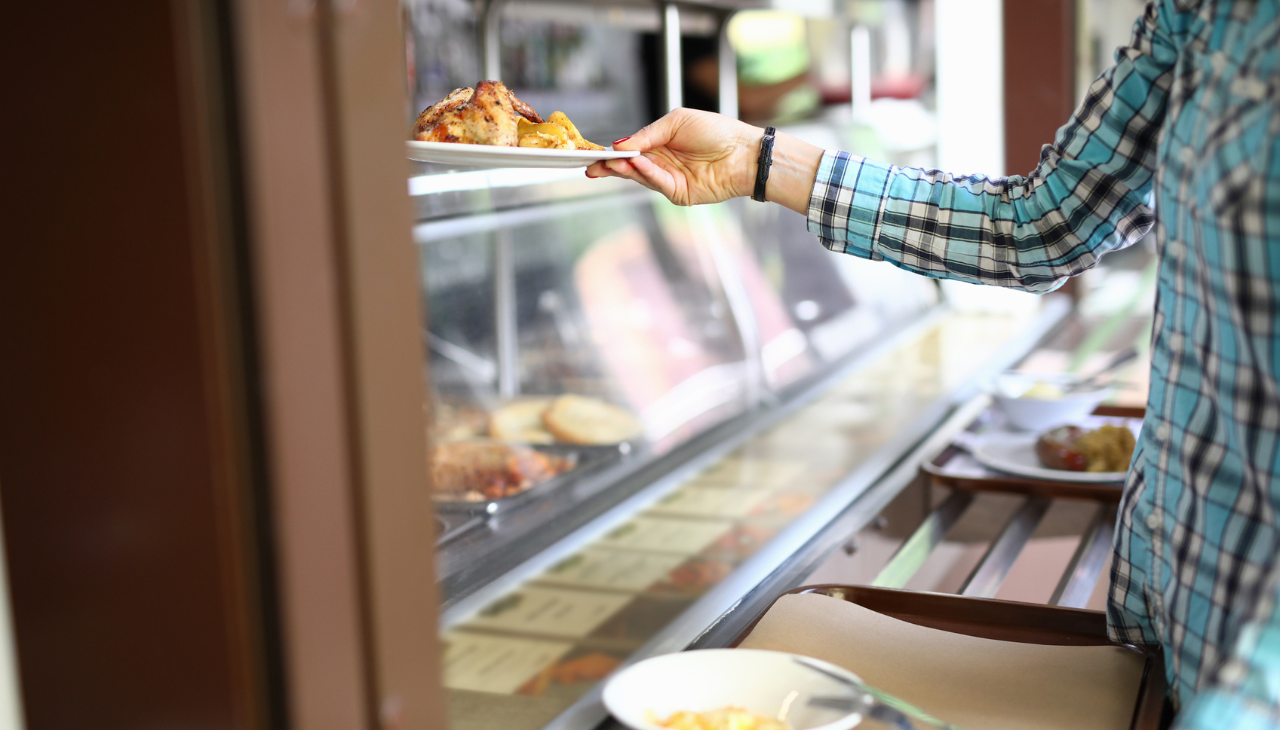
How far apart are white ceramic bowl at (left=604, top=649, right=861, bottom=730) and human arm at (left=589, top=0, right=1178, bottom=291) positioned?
46 centimetres

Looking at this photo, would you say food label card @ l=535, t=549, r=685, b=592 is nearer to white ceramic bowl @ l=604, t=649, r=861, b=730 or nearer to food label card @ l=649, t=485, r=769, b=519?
food label card @ l=649, t=485, r=769, b=519

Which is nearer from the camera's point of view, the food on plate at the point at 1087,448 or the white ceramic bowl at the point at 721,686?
the white ceramic bowl at the point at 721,686

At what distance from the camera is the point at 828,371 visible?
2475 millimetres

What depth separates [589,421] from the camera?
1741mm

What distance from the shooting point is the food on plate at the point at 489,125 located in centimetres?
91

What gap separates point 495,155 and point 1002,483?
38.3 inches

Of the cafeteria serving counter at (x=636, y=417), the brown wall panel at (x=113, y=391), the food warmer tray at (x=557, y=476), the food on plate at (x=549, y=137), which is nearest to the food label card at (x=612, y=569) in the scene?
the cafeteria serving counter at (x=636, y=417)

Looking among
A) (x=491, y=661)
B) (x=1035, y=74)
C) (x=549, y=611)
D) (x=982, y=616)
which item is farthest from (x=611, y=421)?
(x=1035, y=74)

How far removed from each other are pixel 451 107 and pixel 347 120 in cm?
43

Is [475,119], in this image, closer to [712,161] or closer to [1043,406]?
[712,161]

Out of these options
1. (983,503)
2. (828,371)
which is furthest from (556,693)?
(828,371)

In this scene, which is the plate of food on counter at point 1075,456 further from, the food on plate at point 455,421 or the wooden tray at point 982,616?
the food on plate at point 455,421

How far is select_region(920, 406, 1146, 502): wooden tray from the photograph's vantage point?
1459mm

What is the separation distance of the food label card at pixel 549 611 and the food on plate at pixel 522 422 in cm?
28
